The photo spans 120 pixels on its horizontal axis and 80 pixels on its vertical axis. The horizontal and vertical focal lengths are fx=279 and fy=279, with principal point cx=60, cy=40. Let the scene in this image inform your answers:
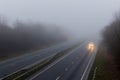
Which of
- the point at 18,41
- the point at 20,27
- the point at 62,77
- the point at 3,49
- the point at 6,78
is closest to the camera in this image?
the point at 6,78

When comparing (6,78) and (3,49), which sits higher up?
(3,49)

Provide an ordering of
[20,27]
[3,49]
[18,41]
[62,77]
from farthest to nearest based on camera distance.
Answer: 1. [20,27]
2. [18,41]
3. [3,49]
4. [62,77]

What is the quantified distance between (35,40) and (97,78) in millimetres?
52484

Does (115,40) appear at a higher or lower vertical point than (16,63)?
higher

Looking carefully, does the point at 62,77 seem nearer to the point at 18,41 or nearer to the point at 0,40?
the point at 0,40

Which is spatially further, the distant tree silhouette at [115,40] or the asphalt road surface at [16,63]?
the distant tree silhouette at [115,40]

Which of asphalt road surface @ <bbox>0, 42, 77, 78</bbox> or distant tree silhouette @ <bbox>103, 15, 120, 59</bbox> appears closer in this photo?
asphalt road surface @ <bbox>0, 42, 77, 78</bbox>

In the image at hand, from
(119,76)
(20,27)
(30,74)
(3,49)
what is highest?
(20,27)

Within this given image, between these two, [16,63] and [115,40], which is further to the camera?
[115,40]

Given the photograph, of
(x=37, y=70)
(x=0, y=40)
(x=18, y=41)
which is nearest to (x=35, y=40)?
(x=18, y=41)

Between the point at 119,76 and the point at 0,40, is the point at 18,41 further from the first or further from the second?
the point at 119,76

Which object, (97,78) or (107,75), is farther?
(107,75)

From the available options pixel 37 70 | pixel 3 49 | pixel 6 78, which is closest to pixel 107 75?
pixel 37 70

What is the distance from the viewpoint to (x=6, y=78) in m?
30.2
